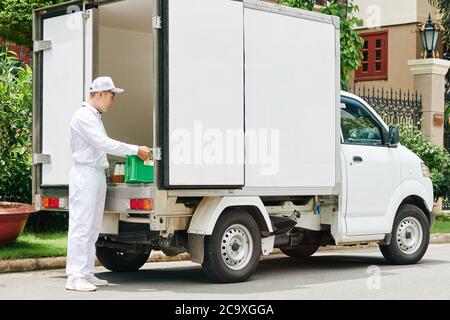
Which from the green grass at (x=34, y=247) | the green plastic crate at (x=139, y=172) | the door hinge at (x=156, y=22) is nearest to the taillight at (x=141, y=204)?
the green plastic crate at (x=139, y=172)

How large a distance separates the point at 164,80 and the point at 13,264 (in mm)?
3270

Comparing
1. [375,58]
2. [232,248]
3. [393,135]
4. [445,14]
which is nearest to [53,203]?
[232,248]

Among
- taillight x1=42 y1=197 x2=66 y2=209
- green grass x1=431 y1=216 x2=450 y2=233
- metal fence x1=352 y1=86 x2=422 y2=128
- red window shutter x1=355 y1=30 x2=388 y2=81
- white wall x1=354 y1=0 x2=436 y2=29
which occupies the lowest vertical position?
green grass x1=431 y1=216 x2=450 y2=233

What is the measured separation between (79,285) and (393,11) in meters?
22.7

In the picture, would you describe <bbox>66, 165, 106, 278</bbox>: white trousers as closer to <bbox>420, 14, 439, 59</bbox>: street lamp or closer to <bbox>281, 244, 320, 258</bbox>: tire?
<bbox>281, 244, 320, 258</bbox>: tire

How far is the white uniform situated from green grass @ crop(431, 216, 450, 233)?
890 centimetres

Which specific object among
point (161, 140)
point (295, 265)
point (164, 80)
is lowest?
point (295, 265)

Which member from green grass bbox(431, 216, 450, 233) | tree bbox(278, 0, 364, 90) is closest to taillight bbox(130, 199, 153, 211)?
tree bbox(278, 0, 364, 90)

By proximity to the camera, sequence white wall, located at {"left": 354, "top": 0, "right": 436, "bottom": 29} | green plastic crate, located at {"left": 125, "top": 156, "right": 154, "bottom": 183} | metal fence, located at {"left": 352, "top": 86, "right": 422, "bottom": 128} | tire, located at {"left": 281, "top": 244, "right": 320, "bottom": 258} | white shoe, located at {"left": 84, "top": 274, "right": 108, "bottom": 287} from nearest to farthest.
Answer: green plastic crate, located at {"left": 125, "top": 156, "right": 154, "bottom": 183}
white shoe, located at {"left": 84, "top": 274, "right": 108, "bottom": 287}
tire, located at {"left": 281, "top": 244, "right": 320, "bottom": 258}
metal fence, located at {"left": 352, "top": 86, "right": 422, "bottom": 128}
white wall, located at {"left": 354, "top": 0, "right": 436, "bottom": 29}

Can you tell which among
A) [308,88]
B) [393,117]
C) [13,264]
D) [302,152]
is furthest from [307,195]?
[393,117]

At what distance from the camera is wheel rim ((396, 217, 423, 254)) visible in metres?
11.4

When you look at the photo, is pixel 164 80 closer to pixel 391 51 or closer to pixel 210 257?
pixel 210 257

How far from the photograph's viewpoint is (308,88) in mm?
10102

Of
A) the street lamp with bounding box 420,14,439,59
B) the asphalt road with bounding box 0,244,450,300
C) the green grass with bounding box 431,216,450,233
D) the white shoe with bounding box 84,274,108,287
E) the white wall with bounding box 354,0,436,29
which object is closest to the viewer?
the asphalt road with bounding box 0,244,450,300
